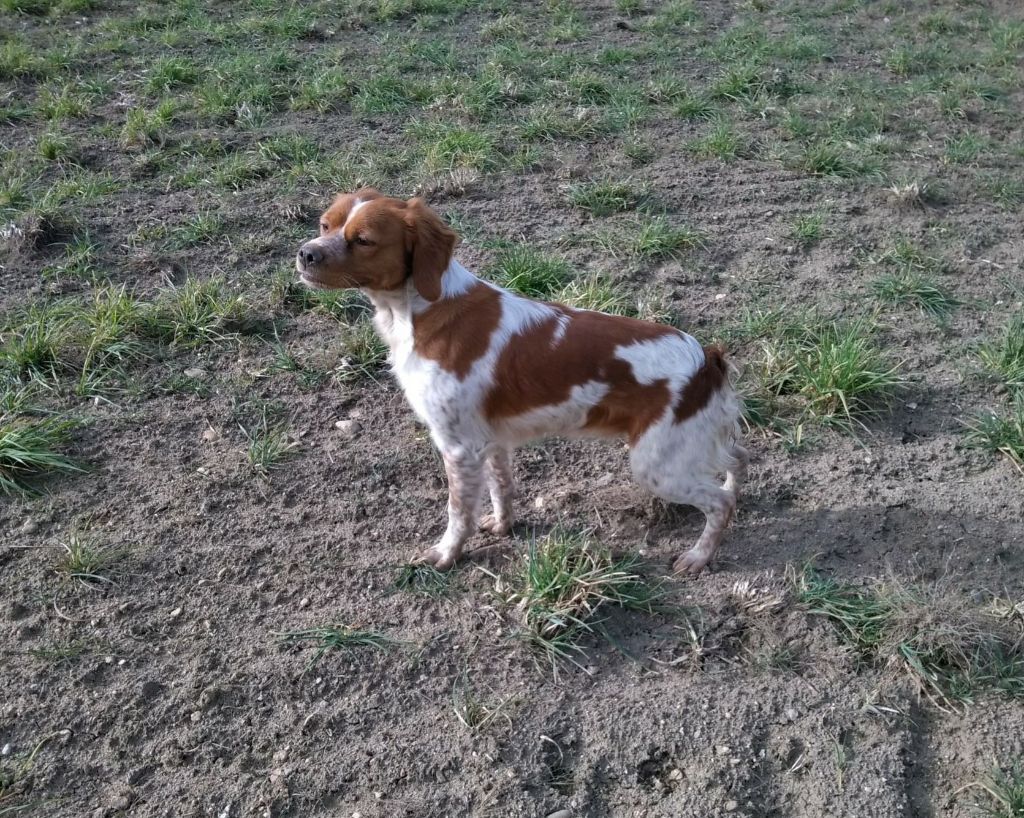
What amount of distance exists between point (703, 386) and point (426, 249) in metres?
1.13

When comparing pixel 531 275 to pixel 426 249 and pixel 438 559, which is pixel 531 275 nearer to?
pixel 426 249

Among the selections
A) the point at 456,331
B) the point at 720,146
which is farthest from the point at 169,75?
the point at 456,331

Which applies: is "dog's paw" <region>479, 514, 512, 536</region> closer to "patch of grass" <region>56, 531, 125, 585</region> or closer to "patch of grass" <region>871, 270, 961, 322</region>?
"patch of grass" <region>56, 531, 125, 585</region>

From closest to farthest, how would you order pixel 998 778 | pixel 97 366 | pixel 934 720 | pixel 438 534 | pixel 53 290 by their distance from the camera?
1. pixel 998 778
2. pixel 934 720
3. pixel 438 534
4. pixel 97 366
5. pixel 53 290

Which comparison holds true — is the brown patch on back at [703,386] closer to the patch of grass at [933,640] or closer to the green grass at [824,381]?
the patch of grass at [933,640]

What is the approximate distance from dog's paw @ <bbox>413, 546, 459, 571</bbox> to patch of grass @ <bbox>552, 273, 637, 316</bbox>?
1680mm

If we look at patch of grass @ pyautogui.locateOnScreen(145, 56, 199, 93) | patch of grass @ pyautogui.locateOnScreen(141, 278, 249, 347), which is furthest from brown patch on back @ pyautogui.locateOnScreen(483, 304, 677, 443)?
patch of grass @ pyautogui.locateOnScreen(145, 56, 199, 93)

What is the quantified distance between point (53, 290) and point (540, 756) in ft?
12.7

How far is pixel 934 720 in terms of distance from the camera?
2953 millimetres

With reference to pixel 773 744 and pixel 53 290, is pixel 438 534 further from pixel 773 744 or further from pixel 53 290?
pixel 53 290

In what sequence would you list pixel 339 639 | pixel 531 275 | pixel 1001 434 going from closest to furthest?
pixel 339 639
pixel 1001 434
pixel 531 275

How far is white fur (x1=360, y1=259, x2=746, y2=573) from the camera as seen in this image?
321cm

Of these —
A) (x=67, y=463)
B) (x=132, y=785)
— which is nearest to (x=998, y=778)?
(x=132, y=785)

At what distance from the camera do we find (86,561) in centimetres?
339
